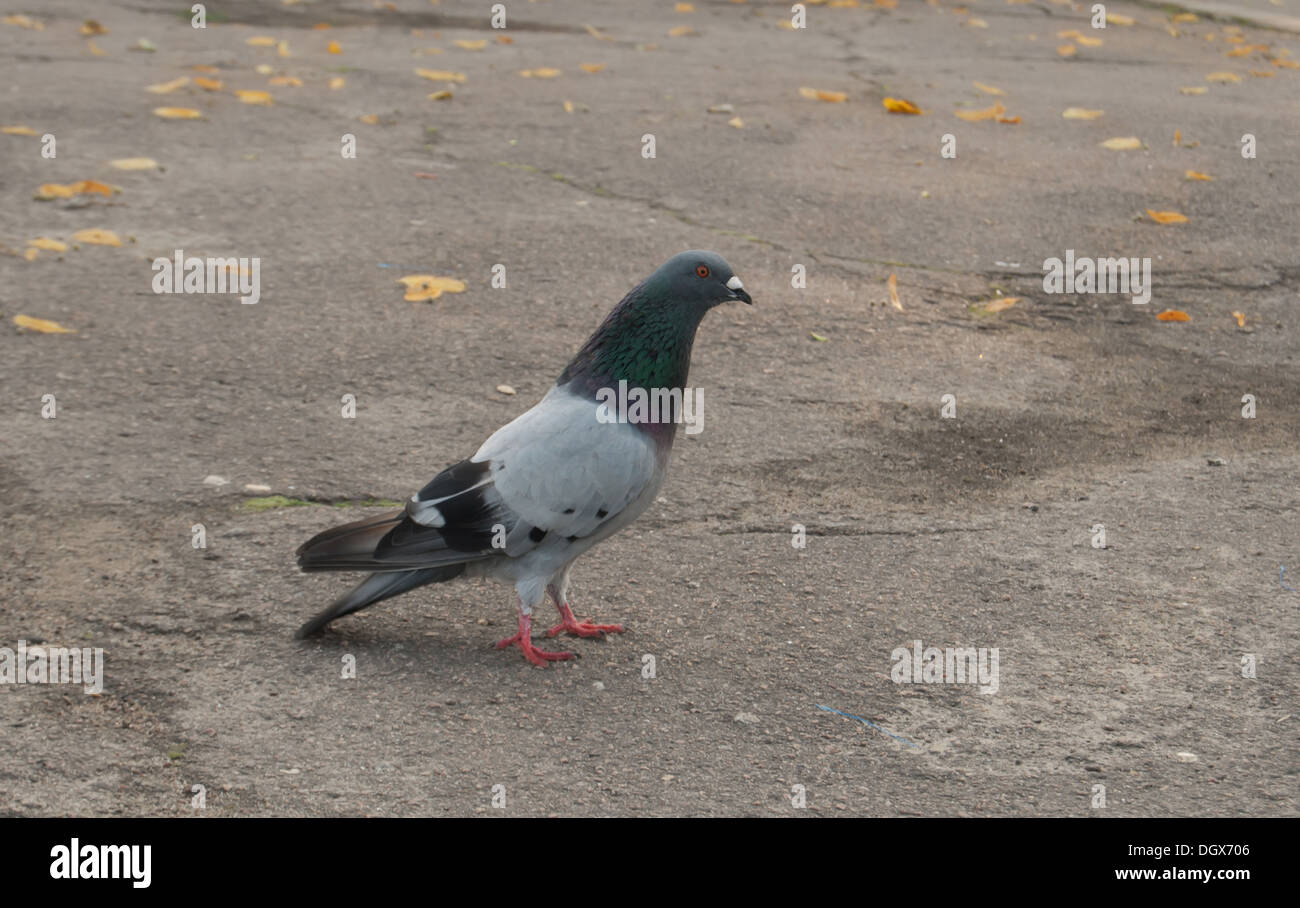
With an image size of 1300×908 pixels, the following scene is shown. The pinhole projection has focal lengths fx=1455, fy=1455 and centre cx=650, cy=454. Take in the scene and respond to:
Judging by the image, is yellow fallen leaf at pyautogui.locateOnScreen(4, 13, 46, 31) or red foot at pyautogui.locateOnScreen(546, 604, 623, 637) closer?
red foot at pyautogui.locateOnScreen(546, 604, 623, 637)

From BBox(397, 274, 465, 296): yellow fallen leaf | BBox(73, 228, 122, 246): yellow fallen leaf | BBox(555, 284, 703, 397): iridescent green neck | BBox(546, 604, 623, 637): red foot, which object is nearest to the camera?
BBox(555, 284, 703, 397): iridescent green neck

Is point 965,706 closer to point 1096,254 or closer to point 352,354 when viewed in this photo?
point 352,354

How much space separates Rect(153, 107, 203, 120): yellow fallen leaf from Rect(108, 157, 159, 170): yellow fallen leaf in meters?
0.92

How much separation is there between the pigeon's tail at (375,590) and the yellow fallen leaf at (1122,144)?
6.14 m

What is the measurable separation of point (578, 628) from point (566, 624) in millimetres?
36

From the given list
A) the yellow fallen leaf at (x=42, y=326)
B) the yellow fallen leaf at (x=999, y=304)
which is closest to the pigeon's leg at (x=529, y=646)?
the yellow fallen leaf at (x=42, y=326)

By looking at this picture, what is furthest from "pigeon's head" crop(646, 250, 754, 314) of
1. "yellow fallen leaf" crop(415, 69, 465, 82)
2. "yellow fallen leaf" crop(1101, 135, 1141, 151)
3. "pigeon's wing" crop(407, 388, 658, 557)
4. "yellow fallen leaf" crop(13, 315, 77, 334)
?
"yellow fallen leaf" crop(415, 69, 465, 82)

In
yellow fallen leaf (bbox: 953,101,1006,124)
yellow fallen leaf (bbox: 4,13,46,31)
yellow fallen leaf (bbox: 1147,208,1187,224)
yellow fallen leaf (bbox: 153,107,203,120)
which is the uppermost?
yellow fallen leaf (bbox: 4,13,46,31)

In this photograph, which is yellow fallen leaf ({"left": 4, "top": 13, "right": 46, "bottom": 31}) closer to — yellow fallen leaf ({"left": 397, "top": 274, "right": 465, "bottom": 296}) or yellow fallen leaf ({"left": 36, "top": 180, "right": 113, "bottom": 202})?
yellow fallen leaf ({"left": 36, "top": 180, "right": 113, "bottom": 202})

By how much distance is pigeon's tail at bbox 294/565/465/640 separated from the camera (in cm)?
363

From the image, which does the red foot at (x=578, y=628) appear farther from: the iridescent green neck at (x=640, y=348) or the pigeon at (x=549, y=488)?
the iridescent green neck at (x=640, y=348)

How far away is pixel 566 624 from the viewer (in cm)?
382

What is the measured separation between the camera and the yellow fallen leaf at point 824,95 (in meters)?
9.41

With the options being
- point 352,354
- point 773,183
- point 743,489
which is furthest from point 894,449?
point 773,183
